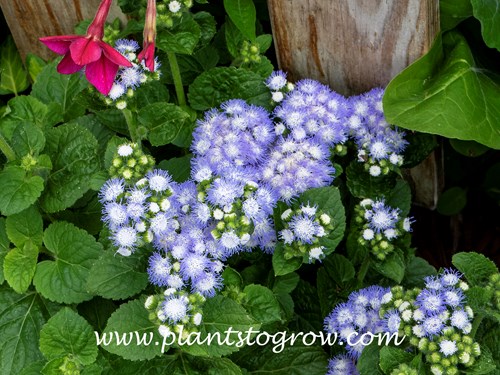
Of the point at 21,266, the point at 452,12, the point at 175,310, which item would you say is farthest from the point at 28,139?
the point at 452,12

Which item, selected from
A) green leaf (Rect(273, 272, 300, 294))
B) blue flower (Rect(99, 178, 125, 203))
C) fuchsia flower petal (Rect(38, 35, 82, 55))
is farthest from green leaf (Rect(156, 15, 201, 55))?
green leaf (Rect(273, 272, 300, 294))

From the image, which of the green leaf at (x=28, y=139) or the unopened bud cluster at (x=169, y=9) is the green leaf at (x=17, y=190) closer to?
the green leaf at (x=28, y=139)

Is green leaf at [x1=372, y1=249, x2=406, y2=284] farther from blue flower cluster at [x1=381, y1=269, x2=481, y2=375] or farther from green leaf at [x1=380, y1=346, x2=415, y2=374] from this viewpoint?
green leaf at [x1=380, y1=346, x2=415, y2=374]

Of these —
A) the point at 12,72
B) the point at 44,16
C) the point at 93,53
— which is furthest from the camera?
the point at 12,72

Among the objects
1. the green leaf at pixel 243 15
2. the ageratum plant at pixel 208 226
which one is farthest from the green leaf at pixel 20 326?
the green leaf at pixel 243 15

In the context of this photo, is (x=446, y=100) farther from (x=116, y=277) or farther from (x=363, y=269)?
(x=116, y=277)

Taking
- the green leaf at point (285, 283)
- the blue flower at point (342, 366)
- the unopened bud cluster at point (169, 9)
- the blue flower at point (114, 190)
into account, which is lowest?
the blue flower at point (342, 366)
